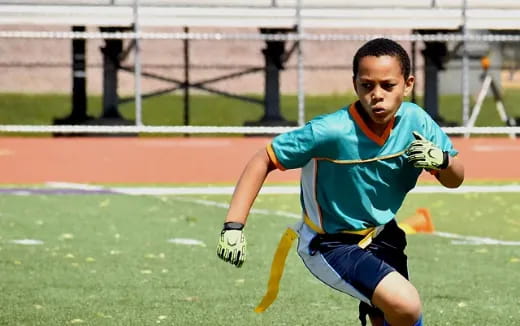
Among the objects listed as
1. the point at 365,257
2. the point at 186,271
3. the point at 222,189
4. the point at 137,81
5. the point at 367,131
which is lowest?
the point at 222,189

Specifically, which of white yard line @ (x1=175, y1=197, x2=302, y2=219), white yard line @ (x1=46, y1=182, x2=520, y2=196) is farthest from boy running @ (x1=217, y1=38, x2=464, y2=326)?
white yard line @ (x1=46, y1=182, x2=520, y2=196)

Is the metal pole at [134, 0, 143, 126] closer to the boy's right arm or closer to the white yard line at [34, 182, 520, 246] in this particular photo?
the white yard line at [34, 182, 520, 246]

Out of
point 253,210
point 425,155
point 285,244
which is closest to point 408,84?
point 425,155

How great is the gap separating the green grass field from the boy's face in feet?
6.68

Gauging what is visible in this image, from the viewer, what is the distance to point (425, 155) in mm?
5219

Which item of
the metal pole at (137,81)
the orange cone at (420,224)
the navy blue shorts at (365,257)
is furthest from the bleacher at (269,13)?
the navy blue shorts at (365,257)

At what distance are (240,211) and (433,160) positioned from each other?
0.80m

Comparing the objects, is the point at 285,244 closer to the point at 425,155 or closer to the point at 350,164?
the point at 350,164

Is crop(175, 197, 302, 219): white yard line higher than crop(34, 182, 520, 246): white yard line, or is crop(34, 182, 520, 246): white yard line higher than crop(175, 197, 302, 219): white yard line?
crop(175, 197, 302, 219): white yard line

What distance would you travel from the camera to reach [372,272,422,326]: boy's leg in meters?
5.08

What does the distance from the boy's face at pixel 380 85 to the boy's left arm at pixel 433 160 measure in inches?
6.6

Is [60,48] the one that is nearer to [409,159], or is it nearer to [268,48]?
[268,48]

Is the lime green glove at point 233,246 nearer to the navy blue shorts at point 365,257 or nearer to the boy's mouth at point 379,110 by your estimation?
the navy blue shorts at point 365,257

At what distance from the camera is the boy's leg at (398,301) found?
16.7 feet
